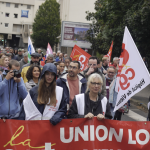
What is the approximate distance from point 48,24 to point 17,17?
Result: 20299mm

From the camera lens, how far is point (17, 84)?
4.64 meters

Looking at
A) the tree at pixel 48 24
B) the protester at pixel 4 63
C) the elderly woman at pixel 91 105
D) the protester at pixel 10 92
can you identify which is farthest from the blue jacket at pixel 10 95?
the tree at pixel 48 24

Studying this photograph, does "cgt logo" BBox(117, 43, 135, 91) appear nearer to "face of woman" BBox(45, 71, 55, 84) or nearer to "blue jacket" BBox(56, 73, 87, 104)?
"blue jacket" BBox(56, 73, 87, 104)

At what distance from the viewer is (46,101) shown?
3.79 m

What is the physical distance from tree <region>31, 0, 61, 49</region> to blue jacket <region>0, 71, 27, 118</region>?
5420cm

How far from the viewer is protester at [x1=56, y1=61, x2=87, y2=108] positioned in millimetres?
5191

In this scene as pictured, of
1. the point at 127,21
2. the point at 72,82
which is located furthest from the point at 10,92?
the point at 127,21

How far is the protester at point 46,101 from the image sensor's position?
3.79 meters

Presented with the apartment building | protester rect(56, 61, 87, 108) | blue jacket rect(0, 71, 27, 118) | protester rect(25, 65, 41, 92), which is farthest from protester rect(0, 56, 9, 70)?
the apartment building

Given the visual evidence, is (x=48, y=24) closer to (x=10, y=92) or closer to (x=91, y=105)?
(x=10, y=92)

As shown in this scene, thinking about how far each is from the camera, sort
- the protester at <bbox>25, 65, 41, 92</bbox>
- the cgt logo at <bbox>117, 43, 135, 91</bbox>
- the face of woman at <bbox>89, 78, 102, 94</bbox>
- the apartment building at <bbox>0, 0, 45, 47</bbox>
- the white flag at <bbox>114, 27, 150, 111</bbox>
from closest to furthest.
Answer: the face of woman at <bbox>89, 78, 102, 94</bbox>, the white flag at <bbox>114, 27, 150, 111</bbox>, the cgt logo at <bbox>117, 43, 135, 91</bbox>, the protester at <bbox>25, 65, 41, 92</bbox>, the apartment building at <bbox>0, 0, 45, 47</bbox>

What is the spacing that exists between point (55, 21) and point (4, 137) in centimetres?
5611

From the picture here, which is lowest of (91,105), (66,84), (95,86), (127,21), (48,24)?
(91,105)

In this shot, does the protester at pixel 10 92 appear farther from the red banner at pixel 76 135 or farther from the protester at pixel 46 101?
the protester at pixel 46 101
